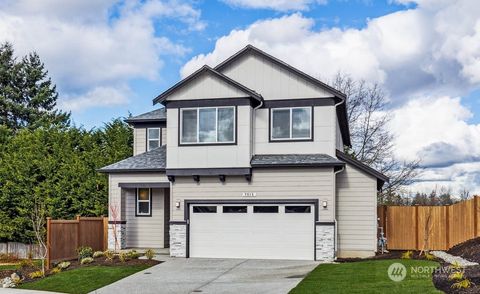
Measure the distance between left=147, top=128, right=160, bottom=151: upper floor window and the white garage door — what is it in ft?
18.1

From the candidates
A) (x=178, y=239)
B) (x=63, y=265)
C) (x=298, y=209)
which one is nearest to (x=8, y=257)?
(x=63, y=265)

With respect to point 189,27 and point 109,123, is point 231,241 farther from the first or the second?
point 109,123

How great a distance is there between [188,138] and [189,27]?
4669 millimetres

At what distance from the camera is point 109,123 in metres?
28.7

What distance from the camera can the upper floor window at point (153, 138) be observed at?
82.5 ft

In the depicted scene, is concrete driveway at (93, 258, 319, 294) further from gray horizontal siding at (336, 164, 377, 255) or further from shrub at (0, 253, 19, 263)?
shrub at (0, 253, 19, 263)

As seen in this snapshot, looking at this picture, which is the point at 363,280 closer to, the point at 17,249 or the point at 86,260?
the point at 86,260

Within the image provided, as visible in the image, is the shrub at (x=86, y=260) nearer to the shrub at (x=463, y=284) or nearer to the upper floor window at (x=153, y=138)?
the upper floor window at (x=153, y=138)

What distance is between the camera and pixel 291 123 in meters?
20.6

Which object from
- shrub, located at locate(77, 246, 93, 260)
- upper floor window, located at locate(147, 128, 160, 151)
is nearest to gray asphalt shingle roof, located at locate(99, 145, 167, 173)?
upper floor window, located at locate(147, 128, 160, 151)

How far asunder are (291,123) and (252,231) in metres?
4.24

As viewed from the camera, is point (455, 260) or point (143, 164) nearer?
point (455, 260)

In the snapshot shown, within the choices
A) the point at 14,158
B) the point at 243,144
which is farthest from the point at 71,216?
the point at 243,144

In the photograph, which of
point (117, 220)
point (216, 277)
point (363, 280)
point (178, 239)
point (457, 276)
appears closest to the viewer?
point (457, 276)
